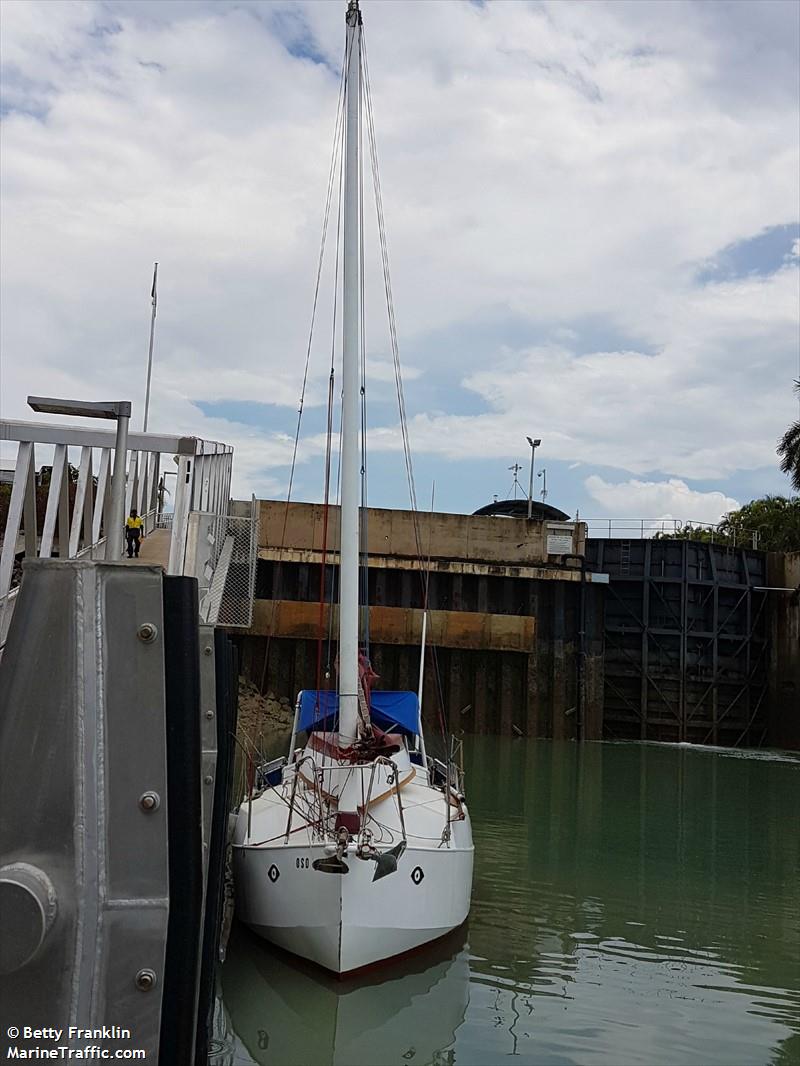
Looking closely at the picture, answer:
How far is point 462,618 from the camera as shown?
125 feet

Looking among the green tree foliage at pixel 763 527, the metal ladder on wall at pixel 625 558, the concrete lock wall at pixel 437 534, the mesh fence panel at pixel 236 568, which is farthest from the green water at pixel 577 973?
the green tree foliage at pixel 763 527

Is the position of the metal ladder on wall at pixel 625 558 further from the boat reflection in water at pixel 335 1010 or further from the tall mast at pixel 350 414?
the boat reflection in water at pixel 335 1010

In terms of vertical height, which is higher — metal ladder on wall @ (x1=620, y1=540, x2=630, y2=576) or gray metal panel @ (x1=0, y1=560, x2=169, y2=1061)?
metal ladder on wall @ (x1=620, y1=540, x2=630, y2=576)

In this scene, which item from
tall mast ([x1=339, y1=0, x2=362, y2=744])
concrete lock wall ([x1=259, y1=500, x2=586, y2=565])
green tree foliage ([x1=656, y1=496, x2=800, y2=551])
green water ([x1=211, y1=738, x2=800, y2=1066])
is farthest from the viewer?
green tree foliage ([x1=656, y1=496, x2=800, y2=551])

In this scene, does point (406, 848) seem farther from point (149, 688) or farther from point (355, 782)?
point (149, 688)

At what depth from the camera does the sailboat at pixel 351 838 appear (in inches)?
390

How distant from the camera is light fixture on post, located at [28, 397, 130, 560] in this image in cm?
309

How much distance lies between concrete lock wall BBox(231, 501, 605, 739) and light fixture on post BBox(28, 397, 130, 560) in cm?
3253

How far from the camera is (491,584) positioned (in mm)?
40406

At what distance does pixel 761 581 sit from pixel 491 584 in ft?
40.0

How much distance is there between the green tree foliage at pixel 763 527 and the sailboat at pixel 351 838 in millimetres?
50194

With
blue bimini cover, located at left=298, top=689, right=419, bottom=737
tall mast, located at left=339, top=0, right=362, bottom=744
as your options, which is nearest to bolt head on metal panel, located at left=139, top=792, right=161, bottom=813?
tall mast, located at left=339, top=0, right=362, bottom=744

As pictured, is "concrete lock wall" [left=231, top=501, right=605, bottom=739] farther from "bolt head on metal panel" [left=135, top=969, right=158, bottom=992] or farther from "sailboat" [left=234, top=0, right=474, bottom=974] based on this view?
"bolt head on metal panel" [left=135, top=969, right=158, bottom=992]

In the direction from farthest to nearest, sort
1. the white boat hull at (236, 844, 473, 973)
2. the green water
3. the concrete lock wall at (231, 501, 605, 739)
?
the concrete lock wall at (231, 501, 605, 739), the white boat hull at (236, 844, 473, 973), the green water
